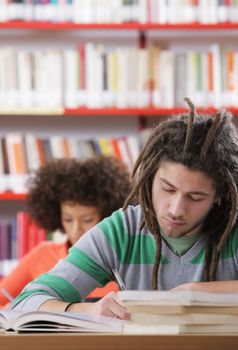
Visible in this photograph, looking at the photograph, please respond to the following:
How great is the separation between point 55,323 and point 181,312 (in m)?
0.21

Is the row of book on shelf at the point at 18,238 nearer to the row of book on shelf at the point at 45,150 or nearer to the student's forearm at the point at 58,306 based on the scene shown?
the row of book on shelf at the point at 45,150

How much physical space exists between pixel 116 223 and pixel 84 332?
463 mm

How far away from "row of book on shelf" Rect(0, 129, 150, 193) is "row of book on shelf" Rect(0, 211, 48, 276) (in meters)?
0.18

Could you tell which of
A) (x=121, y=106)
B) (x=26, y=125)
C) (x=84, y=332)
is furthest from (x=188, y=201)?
(x=26, y=125)

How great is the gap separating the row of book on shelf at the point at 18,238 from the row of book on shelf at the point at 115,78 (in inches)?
21.9

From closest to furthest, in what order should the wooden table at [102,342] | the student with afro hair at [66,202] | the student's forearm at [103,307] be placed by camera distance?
the wooden table at [102,342]
the student's forearm at [103,307]
the student with afro hair at [66,202]

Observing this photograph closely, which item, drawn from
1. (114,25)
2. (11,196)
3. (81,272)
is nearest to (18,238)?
(11,196)

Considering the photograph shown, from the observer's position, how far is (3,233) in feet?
13.4

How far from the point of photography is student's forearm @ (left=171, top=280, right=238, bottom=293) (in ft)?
5.07

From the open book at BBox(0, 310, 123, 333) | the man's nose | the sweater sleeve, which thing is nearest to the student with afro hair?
the sweater sleeve

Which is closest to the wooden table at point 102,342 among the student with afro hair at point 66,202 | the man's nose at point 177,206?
the man's nose at point 177,206

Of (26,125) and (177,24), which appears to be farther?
(26,125)

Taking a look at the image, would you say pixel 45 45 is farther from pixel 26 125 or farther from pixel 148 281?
pixel 148 281

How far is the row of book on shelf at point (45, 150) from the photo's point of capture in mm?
4066
